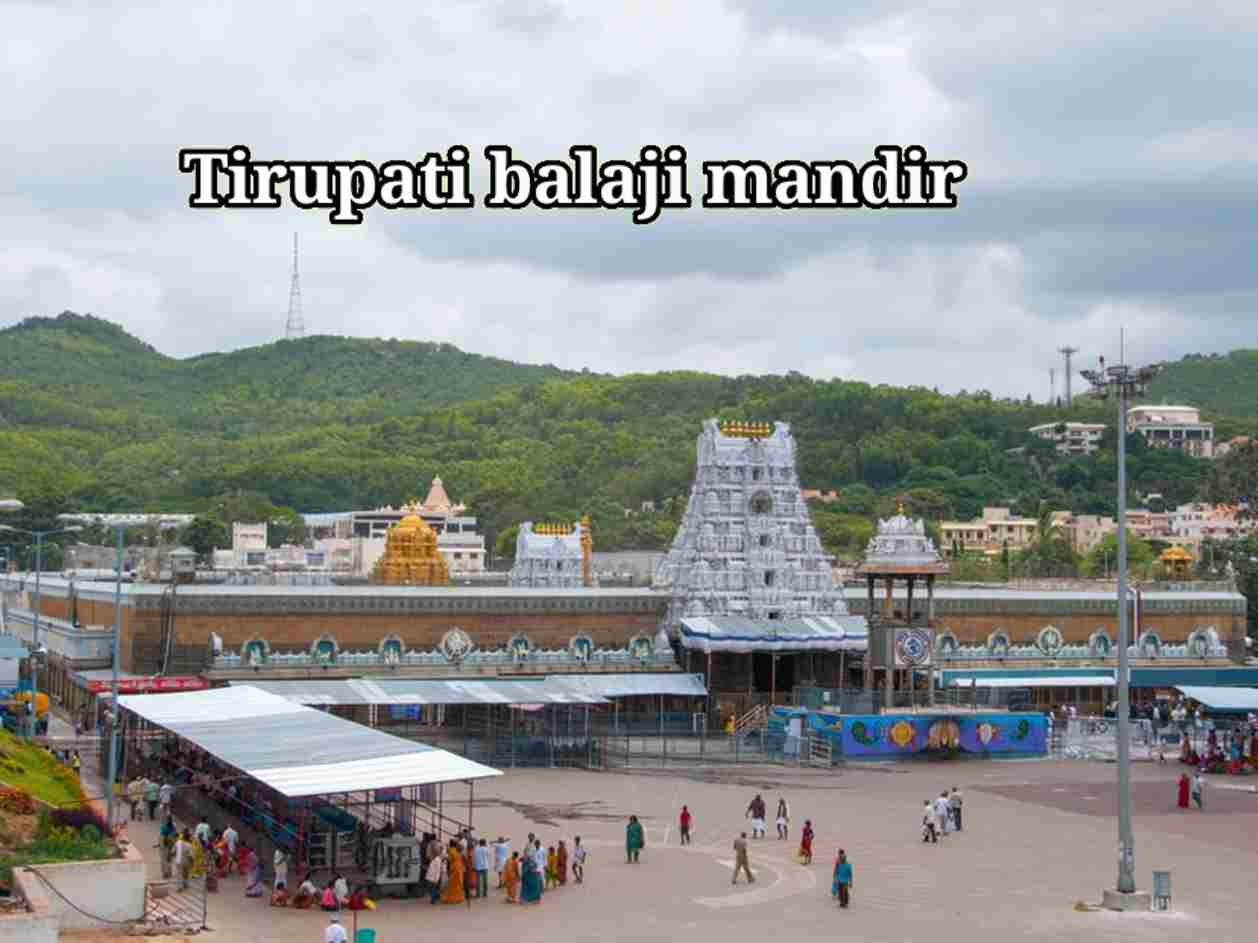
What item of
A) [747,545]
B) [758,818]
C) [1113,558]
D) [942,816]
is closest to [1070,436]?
[1113,558]

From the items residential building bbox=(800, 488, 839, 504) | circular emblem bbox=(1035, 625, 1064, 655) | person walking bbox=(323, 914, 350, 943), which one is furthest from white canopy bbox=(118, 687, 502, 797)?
residential building bbox=(800, 488, 839, 504)

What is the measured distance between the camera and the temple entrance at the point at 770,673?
65.5m

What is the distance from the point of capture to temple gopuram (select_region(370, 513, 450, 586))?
9469 centimetres

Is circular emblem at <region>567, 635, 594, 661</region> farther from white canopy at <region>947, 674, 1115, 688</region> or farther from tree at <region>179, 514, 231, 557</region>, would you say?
tree at <region>179, 514, 231, 557</region>

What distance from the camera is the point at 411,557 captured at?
96.1 m

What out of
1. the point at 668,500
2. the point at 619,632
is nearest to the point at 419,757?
the point at 619,632

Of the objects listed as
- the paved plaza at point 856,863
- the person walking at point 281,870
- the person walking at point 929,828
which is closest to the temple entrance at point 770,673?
the paved plaza at point 856,863

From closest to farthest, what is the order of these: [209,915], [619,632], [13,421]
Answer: [209,915], [619,632], [13,421]

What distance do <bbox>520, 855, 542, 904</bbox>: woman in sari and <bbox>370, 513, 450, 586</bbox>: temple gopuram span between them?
208 ft

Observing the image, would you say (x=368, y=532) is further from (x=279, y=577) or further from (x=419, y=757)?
(x=419, y=757)

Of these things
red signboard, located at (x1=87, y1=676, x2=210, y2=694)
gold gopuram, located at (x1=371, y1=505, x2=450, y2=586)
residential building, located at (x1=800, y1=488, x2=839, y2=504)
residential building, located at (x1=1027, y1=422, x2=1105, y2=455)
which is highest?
residential building, located at (x1=1027, y1=422, x2=1105, y2=455)

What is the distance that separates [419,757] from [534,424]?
547ft

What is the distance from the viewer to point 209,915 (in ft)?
93.8

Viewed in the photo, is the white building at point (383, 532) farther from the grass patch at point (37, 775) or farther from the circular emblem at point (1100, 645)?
the grass patch at point (37, 775)
